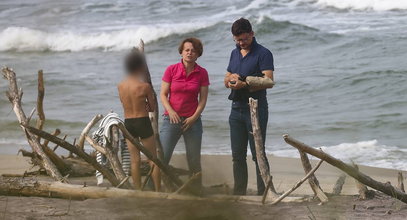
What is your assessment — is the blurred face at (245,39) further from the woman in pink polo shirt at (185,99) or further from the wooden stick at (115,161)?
the wooden stick at (115,161)

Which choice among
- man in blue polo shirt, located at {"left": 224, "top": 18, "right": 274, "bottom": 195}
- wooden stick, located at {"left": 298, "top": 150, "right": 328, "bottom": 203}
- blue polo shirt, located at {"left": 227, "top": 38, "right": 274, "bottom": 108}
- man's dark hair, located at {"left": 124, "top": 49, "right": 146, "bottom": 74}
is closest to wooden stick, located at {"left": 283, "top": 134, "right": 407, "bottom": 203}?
wooden stick, located at {"left": 298, "top": 150, "right": 328, "bottom": 203}

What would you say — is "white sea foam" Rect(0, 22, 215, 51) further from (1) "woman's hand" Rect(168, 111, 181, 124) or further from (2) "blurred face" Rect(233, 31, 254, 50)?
(2) "blurred face" Rect(233, 31, 254, 50)

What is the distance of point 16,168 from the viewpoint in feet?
32.4

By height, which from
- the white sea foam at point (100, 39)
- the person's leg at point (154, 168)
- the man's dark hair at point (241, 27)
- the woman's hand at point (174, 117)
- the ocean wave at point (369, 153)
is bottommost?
the ocean wave at point (369, 153)

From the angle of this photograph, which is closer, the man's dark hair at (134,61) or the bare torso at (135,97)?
the man's dark hair at (134,61)

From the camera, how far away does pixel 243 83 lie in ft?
20.2

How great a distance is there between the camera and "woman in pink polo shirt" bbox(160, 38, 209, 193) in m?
6.45

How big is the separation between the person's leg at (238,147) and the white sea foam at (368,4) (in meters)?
23.5

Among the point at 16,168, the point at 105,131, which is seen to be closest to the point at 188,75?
the point at 105,131

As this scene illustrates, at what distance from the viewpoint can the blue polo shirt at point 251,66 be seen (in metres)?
6.25

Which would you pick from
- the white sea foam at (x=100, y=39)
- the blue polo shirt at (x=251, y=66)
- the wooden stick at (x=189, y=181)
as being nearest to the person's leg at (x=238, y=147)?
the blue polo shirt at (x=251, y=66)

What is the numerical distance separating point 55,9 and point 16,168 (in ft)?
27.3

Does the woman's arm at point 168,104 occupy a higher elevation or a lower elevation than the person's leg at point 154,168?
higher

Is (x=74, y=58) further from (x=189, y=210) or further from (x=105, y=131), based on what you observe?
(x=189, y=210)
